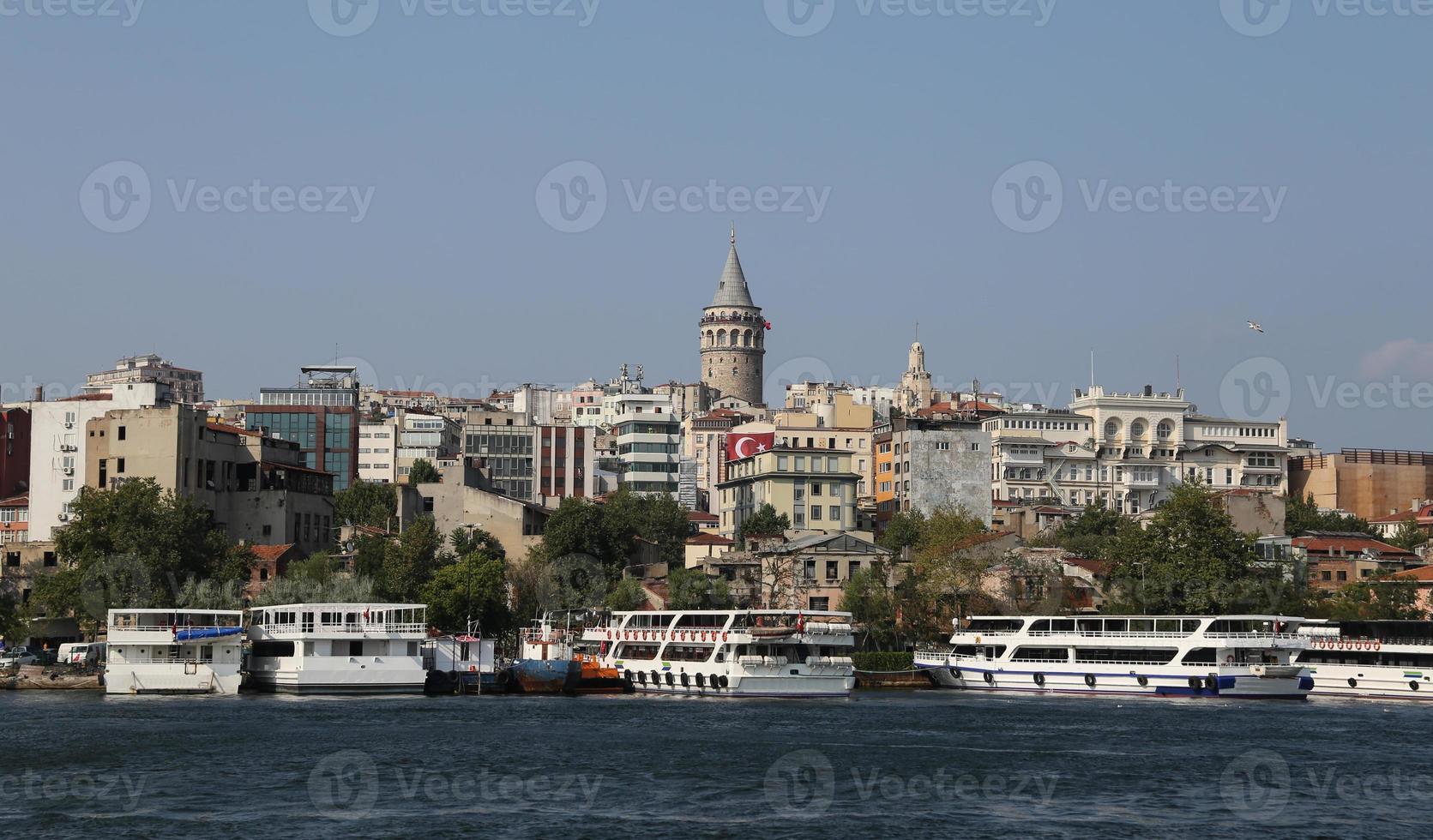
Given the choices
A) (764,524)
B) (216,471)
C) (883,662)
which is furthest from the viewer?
(764,524)

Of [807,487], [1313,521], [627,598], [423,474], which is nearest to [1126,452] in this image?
[1313,521]

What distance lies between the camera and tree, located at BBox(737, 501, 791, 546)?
110400 millimetres

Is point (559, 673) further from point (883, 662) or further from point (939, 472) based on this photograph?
point (939, 472)

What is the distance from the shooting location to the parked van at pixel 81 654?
256ft

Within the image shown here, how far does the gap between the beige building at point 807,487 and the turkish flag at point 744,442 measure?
2331cm

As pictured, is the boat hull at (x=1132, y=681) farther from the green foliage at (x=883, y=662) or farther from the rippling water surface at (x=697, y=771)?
the rippling water surface at (x=697, y=771)

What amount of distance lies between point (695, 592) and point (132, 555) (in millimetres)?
25971

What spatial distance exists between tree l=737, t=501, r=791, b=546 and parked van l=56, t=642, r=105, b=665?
132 ft

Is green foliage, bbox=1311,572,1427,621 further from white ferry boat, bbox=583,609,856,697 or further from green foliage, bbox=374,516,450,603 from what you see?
green foliage, bbox=374,516,450,603

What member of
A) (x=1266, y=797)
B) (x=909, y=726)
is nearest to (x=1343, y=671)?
(x=909, y=726)

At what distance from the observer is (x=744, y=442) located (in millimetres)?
151125

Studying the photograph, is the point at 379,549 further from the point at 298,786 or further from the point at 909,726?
the point at 298,786

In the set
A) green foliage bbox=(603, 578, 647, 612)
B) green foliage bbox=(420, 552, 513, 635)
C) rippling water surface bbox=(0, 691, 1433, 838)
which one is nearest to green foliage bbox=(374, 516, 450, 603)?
green foliage bbox=(420, 552, 513, 635)

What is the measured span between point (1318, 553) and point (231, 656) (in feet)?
212
